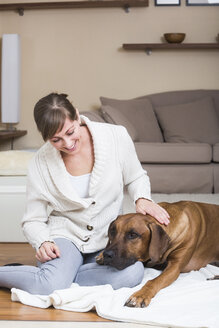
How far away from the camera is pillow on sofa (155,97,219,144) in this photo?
5473mm

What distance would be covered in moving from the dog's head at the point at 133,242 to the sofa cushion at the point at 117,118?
10.00ft

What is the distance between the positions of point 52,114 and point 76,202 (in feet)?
1.33

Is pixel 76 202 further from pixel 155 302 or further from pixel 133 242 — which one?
pixel 155 302

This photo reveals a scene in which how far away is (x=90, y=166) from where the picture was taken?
8.09ft

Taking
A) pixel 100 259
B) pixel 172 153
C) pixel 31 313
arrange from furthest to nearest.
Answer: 1. pixel 172 153
2. pixel 100 259
3. pixel 31 313

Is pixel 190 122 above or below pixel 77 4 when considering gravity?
below

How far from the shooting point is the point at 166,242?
2250 millimetres

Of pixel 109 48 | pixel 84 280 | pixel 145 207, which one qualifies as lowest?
pixel 84 280

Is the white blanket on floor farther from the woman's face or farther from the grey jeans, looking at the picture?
the woman's face

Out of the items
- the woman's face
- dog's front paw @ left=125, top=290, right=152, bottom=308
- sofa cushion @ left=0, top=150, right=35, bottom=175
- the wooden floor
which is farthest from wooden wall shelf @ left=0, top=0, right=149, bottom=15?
dog's front paw @ left=125, top=290, right=152, bottom=308

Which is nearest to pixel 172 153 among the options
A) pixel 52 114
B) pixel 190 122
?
pixel 190 122

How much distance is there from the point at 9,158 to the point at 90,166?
134cm

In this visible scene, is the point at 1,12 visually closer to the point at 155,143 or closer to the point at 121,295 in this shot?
the point at 155,143

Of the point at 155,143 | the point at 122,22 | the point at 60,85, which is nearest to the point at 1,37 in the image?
the point at 60,85
